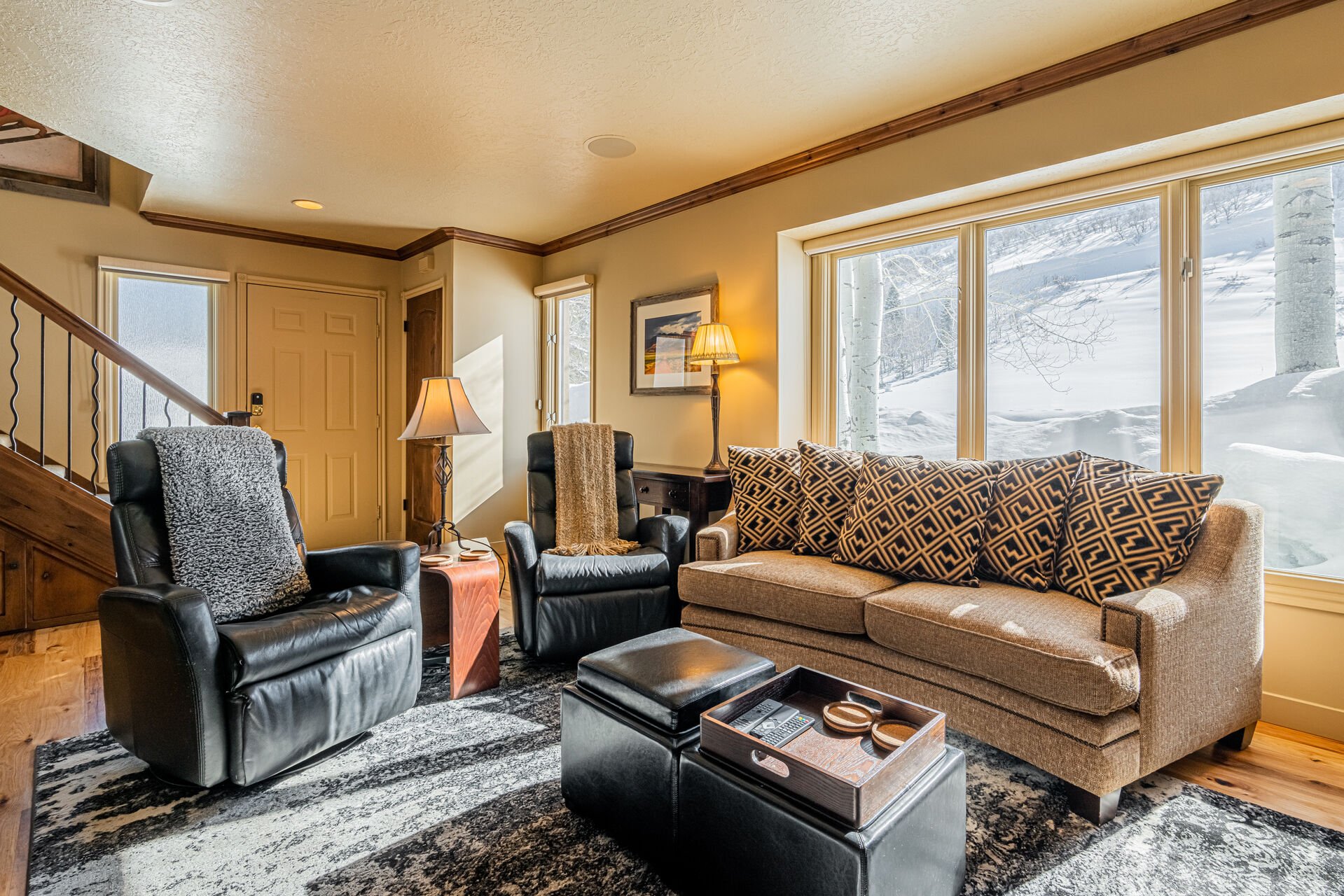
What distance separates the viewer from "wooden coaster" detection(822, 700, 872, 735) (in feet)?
4.72

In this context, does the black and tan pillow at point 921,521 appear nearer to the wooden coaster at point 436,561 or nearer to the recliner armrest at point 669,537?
the recliner armrest at point 669,537

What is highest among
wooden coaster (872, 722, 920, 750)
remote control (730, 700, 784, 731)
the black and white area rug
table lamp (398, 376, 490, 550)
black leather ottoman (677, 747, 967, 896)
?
table lamp (398, 376, 490, 550)

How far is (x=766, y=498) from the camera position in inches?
121

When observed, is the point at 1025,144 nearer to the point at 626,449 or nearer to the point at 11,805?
the point at 626,449

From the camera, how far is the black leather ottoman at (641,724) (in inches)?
59.6

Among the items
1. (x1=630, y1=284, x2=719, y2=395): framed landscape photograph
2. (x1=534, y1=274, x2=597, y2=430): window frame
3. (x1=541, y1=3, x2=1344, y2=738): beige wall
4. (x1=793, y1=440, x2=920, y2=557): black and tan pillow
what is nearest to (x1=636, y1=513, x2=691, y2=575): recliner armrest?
(x1=793, y1=440, x2=920, y2=557): black and tan pillow

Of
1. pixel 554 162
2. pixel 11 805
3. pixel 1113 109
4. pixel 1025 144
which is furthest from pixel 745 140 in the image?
pixel 11 805

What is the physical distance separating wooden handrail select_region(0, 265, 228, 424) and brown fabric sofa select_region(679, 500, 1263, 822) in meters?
3.30

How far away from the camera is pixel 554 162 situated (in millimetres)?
3609

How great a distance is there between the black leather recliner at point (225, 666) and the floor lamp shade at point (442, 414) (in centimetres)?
79

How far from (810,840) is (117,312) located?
5.34 m

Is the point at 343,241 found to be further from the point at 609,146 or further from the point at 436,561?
the point at 436,561

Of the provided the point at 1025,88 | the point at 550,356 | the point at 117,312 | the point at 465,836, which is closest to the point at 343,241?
the point at 117,312

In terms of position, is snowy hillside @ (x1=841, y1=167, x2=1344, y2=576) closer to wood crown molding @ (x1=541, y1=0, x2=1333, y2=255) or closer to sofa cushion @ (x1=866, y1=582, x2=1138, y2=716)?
wood crown molding @ (x1=541, y1=0, x2=1333, y2=255)
